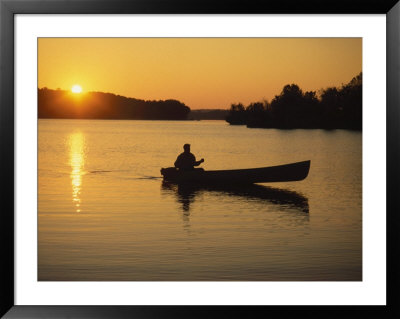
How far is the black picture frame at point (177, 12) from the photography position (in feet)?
12.3

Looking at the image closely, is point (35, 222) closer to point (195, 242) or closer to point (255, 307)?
point (255, 307)

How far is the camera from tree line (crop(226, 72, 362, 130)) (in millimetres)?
46188

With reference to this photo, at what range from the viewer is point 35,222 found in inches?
151

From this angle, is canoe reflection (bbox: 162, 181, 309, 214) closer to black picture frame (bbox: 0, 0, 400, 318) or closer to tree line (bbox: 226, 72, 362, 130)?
black picture frame (bbox: 0, 0, 400, 318)

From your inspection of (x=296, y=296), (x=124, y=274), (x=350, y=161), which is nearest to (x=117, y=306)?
(x=296, y=296)

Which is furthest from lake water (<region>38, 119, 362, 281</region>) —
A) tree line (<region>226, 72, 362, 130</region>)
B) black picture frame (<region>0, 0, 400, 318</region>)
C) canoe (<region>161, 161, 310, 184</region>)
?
tree line (<region>226, 72, 362, 130</region>)

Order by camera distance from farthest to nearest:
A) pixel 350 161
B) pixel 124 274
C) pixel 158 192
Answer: pixel 350 161 < pixel 158 192 < pixel 124 274

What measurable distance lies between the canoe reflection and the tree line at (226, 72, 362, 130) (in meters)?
27.0

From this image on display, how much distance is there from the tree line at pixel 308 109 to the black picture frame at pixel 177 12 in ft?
128

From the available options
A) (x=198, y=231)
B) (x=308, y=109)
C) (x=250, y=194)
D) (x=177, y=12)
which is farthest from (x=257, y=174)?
(x=308, y=109)

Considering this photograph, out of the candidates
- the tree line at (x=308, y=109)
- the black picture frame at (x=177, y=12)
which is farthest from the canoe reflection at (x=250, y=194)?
the tree line at (x=308, y=109)

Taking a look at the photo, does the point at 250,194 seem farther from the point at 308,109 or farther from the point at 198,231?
the point at 308,109

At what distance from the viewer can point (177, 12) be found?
383cm

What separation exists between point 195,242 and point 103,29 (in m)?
5.75
